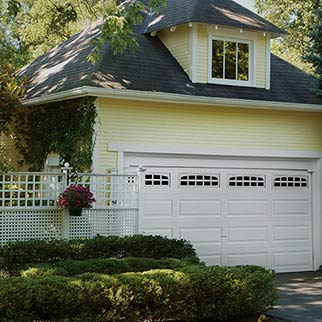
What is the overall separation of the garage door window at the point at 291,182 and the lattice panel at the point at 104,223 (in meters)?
4.17

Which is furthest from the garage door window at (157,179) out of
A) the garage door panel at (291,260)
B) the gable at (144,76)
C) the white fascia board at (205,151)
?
the garage door panel at (291,260)

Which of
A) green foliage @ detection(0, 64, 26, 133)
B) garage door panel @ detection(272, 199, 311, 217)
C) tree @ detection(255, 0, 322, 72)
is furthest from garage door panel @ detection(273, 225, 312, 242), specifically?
tree @ detection(255, 0, 322, 72)

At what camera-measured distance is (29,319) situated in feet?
27.4

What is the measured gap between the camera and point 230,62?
15555 mm

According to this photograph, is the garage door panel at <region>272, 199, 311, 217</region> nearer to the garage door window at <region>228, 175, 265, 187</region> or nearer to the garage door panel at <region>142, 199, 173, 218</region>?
the garage door window at <region>228, 175, 265, 187</region>

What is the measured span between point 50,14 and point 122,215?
452 inches

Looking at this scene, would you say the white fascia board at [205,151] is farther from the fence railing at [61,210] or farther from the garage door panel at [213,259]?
the garage door panel at [213,259]

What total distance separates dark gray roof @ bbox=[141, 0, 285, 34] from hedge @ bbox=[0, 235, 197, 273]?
5202mm

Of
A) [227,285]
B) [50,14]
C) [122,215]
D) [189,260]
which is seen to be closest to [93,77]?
[122,215]

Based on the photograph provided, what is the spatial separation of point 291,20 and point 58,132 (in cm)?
1748

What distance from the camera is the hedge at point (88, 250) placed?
11.1 m

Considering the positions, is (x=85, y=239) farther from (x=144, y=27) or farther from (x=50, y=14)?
(x=50, y=14)

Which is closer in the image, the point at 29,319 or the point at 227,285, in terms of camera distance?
the point at 29,319

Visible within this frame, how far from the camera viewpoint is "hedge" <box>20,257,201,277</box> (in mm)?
9852
